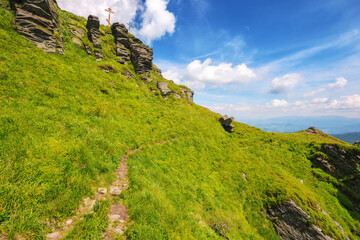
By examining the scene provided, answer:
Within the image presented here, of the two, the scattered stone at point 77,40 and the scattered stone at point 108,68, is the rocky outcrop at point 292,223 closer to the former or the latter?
the scattered stone at point 108,68

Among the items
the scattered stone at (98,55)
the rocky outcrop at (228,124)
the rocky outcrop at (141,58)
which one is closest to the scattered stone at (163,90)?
the rocky outcrop at (141,58)

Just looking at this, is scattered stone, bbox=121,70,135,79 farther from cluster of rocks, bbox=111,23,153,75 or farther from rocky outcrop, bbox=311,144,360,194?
rocky outcrop, bbox=311,144,360,194

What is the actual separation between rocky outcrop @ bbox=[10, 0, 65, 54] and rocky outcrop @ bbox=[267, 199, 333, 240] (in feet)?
130

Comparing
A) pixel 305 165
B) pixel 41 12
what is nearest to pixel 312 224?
pixel 305 165

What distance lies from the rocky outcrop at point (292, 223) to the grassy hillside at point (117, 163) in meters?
0.77

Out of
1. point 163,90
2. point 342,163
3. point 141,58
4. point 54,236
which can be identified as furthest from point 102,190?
point 141,58

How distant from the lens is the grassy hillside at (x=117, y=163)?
589 centimetres

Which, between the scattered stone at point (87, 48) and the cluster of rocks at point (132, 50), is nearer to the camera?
the scattered stone at point (87, 48)

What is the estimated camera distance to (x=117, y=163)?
1104 cm

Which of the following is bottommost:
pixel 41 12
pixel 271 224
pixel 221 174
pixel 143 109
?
pixel 271 224

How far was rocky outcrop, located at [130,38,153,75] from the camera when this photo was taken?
129 ft

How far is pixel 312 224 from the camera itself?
45.9 ft

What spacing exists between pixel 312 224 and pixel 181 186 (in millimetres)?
15202

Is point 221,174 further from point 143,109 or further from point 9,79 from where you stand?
point 9,79
